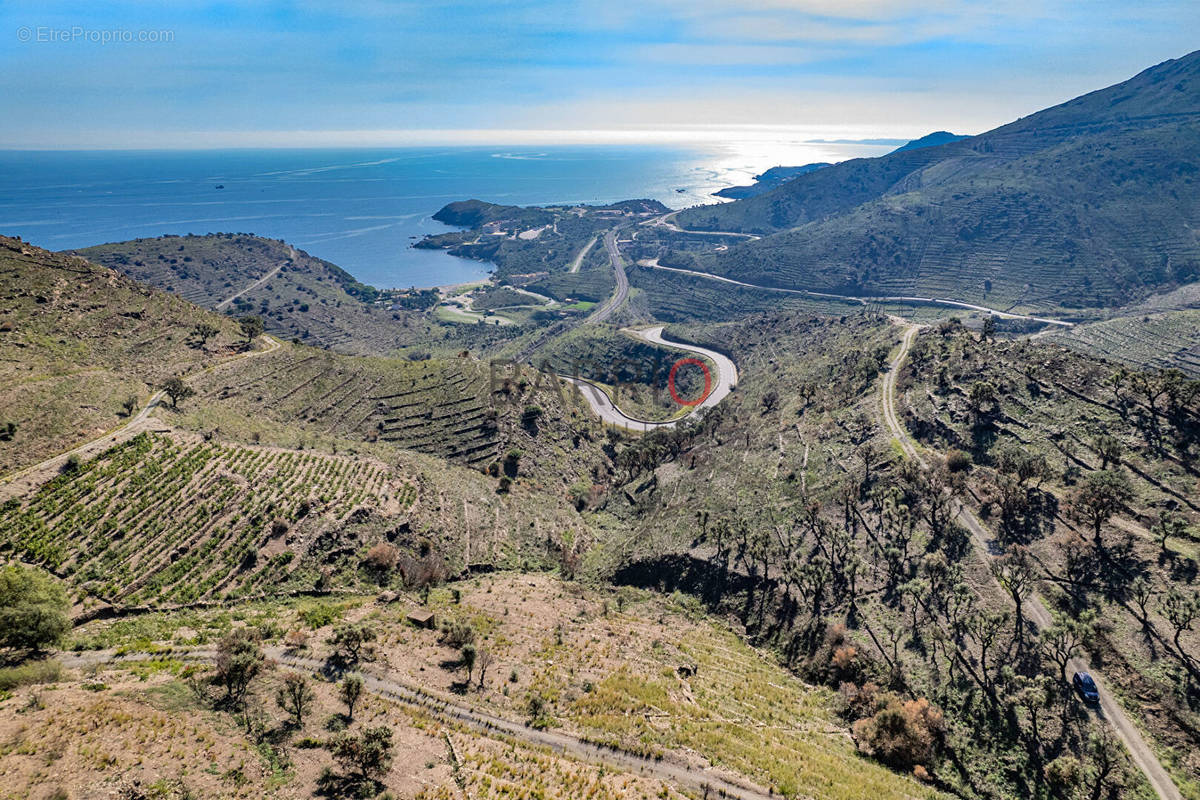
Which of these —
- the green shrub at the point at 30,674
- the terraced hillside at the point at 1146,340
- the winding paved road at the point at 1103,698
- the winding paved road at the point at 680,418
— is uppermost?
the terraced hillside at the point at 1146,340

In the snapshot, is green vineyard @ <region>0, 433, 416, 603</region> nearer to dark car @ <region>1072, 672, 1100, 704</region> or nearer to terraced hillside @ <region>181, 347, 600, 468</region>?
terraced hillside @ <region>181, 347, 600, 468</region>

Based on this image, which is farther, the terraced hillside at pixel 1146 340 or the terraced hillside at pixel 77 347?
the terraced hillside at pixel 1146 340

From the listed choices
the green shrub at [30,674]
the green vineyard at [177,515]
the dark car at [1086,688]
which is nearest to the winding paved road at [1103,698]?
the dark car at [1086,688]

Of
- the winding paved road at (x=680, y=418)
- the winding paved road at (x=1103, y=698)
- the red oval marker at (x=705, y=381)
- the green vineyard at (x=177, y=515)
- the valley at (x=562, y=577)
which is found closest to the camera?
the valley at (x=562, y=577)

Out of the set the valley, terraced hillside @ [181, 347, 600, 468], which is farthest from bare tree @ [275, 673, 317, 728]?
terraced hillside @ [181, 347, 600, 468]

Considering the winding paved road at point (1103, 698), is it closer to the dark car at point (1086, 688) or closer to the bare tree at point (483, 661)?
the dark car at point (1086, 688)

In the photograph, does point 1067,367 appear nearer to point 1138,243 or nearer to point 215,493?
point 215,493
